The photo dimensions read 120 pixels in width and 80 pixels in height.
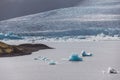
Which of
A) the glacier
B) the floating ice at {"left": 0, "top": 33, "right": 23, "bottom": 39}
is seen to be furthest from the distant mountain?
the floating ice at {"left": 0, "top": 33, "right": 23, "bottom": 39}

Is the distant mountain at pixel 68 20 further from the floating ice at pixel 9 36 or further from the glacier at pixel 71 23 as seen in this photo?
the floating ice at pixel 9 36

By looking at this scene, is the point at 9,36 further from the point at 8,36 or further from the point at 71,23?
the point at 71,23

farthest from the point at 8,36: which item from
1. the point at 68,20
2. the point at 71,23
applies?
the point at 68,20

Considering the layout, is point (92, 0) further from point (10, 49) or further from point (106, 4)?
point (10, 49)

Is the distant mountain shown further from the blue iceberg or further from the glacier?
the blue iceberg

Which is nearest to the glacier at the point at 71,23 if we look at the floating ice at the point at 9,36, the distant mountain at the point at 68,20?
the distant mountain at the point at 68,20

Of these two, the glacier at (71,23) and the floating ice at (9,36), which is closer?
the floating ice at (9,36)

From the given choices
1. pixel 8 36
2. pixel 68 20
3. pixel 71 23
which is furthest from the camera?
pixel 68 20

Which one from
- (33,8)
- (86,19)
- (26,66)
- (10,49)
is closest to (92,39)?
(86,19)

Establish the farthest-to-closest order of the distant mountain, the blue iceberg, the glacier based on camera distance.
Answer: the distant mountain → the glacier → the blue iceberg

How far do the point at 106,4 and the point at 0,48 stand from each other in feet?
27.0

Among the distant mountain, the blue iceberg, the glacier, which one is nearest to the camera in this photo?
the blue iceberg

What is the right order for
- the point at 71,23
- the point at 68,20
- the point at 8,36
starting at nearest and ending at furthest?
the point at 8,36, the point at 71,23, the point at 68,20

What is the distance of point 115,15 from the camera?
1352 cm
